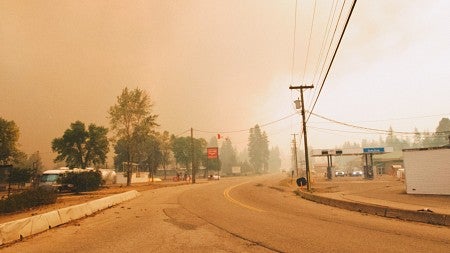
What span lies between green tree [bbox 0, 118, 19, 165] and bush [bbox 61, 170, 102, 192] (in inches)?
1645

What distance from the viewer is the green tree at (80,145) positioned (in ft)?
264

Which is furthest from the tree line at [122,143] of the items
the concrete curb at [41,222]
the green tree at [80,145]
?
the concrete curb at [41,222]

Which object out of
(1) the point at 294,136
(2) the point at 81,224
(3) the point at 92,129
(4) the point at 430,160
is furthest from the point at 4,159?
(4) the point at 430,160

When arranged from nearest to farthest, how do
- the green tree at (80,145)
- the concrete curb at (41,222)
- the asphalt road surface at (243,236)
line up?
the asphalt road surface at (243,236)
the concrete curb at (41,222)
the green tree at (80,145)

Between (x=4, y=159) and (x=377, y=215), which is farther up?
(x=4, y=159)

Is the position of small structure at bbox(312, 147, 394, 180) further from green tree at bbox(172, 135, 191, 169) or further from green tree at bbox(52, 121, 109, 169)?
green tree at bbox(172, 135, 191, 169)

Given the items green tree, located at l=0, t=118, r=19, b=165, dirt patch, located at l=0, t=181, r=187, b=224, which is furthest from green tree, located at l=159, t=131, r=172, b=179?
dirt patch, located at l=0, t=181, r=187, b=224

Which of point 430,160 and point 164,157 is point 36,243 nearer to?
point 430,160

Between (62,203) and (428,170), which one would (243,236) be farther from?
(428,170)

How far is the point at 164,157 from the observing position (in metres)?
125

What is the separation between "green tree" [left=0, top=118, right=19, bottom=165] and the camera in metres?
69.0

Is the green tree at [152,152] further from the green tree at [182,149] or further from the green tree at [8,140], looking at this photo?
the green tree at [8,140]

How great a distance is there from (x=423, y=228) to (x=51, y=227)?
12818mm

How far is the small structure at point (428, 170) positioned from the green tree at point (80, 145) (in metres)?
70.1
